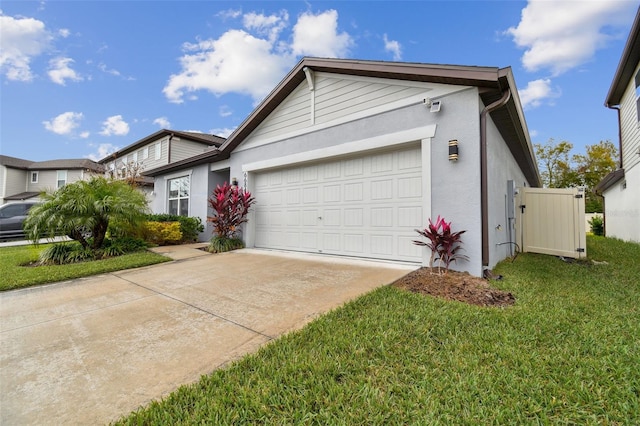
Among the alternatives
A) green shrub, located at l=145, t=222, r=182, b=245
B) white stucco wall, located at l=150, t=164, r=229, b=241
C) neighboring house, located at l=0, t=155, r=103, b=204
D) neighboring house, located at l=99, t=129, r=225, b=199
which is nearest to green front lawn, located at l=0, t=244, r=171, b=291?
green shrub, located at l=145, t=222, r=182, b=245

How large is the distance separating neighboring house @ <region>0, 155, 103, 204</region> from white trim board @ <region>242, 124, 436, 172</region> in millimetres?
23837

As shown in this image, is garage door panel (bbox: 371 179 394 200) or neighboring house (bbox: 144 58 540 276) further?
garage door panel (bbox: 371 179 394 200)

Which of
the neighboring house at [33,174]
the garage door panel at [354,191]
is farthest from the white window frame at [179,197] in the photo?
the neighboring house at [33,174]

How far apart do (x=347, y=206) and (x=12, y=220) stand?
14262mm

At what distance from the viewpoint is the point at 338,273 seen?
4820 mm

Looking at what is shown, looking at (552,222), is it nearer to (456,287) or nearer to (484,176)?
(484,176)

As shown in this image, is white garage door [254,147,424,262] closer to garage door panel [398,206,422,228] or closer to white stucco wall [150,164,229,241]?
garage door panel [398,206,422,228]

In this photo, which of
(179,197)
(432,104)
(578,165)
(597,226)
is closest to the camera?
(432,104)

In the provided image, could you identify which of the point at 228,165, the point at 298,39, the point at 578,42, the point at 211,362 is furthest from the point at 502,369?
the point at 578,42

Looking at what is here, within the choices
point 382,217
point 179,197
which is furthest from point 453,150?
point 179,197

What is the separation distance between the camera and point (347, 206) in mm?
6324

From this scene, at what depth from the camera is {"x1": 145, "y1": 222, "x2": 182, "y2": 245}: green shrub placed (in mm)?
8828

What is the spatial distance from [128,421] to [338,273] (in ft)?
11.8

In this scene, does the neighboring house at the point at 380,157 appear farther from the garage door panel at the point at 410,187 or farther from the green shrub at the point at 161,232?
the green shrub at the point at 161,232
